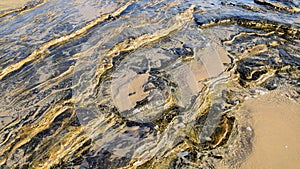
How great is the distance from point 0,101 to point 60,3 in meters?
3.51

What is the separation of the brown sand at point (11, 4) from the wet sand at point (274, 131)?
5.62m

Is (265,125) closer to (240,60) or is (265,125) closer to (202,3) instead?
(240,60)

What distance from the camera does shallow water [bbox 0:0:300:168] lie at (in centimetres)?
284

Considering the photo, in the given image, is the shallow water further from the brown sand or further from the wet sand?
the brown sand

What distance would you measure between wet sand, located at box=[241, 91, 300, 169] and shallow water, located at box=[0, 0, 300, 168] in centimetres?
2

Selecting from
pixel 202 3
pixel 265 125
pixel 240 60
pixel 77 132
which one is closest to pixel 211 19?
pixel 202 3

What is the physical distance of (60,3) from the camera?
614 cm

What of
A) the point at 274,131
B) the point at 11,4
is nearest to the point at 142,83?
the point at 274,131

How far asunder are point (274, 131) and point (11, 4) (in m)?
6.29

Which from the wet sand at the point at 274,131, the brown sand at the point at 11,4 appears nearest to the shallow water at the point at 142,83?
the wet sand at the point at 274,131

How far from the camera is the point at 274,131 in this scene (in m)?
3.07

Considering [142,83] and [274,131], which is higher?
[142,83]

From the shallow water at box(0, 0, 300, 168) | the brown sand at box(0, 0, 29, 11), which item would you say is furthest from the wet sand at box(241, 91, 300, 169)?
the brown sand at box(0, 0, 29, 11)

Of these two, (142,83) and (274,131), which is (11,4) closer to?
A: (142,83)
